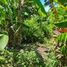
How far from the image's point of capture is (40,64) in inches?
126

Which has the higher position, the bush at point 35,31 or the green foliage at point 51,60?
the bush at point 35,31

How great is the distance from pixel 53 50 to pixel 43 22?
1.11 meters

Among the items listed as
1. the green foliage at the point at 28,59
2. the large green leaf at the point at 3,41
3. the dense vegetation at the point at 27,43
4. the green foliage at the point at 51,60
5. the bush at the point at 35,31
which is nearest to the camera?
the large green leaf at the point at 3,41

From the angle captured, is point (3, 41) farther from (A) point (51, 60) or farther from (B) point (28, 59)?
(B) point (28, 59)

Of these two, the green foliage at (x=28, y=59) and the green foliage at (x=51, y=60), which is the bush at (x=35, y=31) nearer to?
the green foliage at (x=28, y=59)

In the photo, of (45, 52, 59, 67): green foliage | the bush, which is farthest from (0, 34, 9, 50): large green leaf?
the bush

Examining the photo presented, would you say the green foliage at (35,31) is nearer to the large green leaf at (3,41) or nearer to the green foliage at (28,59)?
the green foliage at (28,59)

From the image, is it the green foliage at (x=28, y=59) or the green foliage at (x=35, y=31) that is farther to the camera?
the green foliage at (x=35, y=31)

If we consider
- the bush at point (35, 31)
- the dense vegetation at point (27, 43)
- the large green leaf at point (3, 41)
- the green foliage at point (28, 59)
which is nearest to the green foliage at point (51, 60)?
the dense vegetation at point (27, 43)

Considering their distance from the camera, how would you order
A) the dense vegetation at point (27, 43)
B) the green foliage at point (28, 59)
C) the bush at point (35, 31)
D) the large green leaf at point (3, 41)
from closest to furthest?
the large green leaf at point (3, 41) < the dense vegetation at point (27, 43) < the green foliage at point (28, 59) < the bush at point (35, 31)

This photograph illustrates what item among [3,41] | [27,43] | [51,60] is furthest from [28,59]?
[3,41]

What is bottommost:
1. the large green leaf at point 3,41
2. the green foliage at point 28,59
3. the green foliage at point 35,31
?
the green foliage at point 28,59

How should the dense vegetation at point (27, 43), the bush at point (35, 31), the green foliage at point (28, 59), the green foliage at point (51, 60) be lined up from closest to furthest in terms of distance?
the dense vegetation at point (27, 43) < the green foliage at point (51, 60) < the green foliage at point (28, 59) < the bush at point (35, 31)

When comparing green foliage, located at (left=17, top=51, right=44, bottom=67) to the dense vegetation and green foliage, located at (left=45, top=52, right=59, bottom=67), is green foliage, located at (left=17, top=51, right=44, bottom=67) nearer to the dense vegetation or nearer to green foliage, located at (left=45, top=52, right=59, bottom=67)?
the dense vegetation
